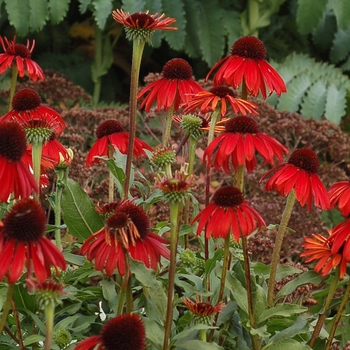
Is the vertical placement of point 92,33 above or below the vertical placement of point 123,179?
below

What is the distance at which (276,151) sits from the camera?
Result: 99 cm

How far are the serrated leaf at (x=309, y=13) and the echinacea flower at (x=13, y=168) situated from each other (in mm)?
2754

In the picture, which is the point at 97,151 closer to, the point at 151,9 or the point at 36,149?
the point at 36,149

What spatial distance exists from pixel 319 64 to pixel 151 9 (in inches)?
32.7

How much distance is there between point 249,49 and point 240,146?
0.24 m

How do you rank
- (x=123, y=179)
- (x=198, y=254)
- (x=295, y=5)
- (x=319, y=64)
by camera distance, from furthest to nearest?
(x=295, y=5) → (x=319, y=64) → (x=198, y=254) → (x=123, y=179)

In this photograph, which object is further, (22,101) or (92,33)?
(92,33)

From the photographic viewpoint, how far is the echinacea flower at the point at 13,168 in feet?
2.74

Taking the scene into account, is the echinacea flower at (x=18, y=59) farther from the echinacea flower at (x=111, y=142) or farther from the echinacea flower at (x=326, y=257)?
the echinacea flower at (x=326, y=257)

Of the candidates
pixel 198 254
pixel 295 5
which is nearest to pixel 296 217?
pixel 198 254

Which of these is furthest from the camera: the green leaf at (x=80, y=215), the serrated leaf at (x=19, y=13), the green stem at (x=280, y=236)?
the serrated leaf at (x=19, y=13)

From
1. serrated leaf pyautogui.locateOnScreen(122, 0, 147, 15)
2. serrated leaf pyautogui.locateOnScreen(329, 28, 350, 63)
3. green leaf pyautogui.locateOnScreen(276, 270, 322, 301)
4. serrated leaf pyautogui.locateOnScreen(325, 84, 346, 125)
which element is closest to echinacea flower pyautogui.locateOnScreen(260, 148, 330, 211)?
green leaf pyautogui.locateOnScreen(276, 270, 322, 301)

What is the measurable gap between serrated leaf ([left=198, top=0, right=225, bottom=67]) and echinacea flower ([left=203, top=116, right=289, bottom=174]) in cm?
266

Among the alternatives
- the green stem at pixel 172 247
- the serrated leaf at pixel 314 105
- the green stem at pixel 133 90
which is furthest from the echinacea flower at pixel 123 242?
the serrated leaf at pixel 314 105
